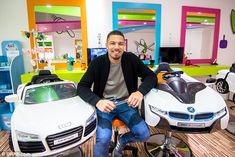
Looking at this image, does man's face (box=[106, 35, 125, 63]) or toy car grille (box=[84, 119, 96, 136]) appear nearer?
toy car grille (box=[84, 119, 96, 136])

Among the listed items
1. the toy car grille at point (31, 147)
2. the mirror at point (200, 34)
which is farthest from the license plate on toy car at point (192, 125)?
the mirror at point (200, 34)

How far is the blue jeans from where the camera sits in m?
1.32

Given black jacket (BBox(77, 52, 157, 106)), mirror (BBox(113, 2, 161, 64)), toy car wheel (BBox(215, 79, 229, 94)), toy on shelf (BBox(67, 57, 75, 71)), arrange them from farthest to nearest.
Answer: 1. mirror (BBox(113, 2, 161, 64))
2. toy on shelf (BBox(67, 57, 75, 71))
3. toy car wheel (BBox(215, 79, 229, 94))
4. black jacket (BBox(77, 52, 157, 106))

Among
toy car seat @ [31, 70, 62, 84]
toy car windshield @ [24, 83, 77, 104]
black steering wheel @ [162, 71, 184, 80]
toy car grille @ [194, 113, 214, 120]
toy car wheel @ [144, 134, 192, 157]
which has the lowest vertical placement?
toy car wheel @ [144, 134, 192, 157]

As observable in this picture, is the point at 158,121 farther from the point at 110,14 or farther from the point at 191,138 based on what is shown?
the point at 110,14

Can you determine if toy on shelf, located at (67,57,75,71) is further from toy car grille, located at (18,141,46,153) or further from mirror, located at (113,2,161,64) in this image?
toy car grille, located at (18,141,46,153)

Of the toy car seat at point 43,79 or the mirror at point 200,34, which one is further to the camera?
the mirror at point 200,34

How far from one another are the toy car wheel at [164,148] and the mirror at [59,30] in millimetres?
2073

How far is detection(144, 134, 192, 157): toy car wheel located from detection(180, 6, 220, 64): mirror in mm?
2347

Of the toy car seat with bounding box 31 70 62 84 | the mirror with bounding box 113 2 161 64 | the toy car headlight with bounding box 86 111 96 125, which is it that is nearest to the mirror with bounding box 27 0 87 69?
the mirror with bounding box 113 2 161 64

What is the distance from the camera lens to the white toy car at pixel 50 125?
1104mm

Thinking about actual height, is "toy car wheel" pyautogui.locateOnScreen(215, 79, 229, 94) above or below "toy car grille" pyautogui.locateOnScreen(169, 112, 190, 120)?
below

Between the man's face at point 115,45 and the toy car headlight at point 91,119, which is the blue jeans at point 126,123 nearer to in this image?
the toy car headlight at point 91,119

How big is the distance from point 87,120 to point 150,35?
9.62ft
